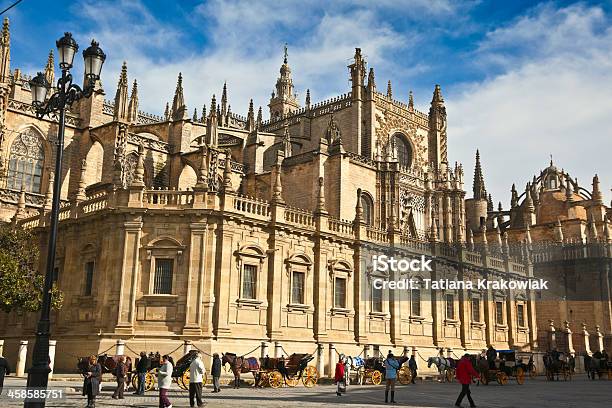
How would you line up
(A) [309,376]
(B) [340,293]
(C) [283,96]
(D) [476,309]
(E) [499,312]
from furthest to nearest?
(C) [283,96] → (E) [499,312] → (D) [476,309] → (B) [340,293] → (A) [309,376]

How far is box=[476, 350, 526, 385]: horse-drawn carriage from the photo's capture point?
26859 millimetres

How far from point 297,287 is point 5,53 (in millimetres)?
21071

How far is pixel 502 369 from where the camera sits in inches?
1153

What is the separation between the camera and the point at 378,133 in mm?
53219

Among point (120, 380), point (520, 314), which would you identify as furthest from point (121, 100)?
point (520, 314)

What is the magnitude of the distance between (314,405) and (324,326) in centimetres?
1325

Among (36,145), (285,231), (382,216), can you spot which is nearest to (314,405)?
(285,231)

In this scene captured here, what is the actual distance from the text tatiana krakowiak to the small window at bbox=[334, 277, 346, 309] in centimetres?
221

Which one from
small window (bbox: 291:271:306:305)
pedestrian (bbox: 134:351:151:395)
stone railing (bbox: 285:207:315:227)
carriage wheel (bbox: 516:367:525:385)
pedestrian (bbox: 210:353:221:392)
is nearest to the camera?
pedestrian (bbox: 134:351:151:395)

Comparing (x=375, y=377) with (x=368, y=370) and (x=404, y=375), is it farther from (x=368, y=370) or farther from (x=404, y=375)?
(x=404, y=375)

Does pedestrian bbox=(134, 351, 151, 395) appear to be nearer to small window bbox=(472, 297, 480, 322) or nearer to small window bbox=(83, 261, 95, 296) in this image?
small window bbox=(83, 261, 95, 296)

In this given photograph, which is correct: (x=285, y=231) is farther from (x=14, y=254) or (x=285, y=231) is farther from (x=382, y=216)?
(x=382, y=216)

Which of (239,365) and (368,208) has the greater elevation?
(368,208)

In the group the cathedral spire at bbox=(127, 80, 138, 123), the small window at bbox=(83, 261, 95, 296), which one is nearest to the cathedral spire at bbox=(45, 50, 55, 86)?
the cathedral spire at bbox=(127, 80, 138, 123)
